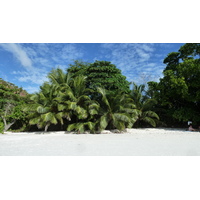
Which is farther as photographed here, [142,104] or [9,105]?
[142,104]

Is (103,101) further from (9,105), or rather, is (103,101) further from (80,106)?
(9,105)

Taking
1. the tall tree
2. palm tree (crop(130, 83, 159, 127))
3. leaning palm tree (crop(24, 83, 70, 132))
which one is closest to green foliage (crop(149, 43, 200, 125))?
palm tree (crop(130, 83, 159, 127))

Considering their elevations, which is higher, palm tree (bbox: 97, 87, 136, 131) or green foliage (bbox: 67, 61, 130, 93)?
green foliage (bbox: 67, 61, 130, 93)

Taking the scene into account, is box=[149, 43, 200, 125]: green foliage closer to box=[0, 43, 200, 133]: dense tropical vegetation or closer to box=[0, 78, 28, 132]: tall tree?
box=[0, 43, 200, 133]: dense tropical vegetation

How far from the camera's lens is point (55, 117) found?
9141mm

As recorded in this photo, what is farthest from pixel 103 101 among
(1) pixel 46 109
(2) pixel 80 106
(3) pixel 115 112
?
(1) pixel 46 109

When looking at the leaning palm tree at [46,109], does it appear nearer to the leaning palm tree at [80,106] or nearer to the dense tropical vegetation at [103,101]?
the dense tropical vegetation at [103,101]

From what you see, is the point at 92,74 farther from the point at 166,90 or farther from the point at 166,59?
the point at 166,59

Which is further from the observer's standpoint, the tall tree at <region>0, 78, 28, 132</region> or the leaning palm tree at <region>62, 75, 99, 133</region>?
the tall tree at <region>0, 78, 28, 132</region>

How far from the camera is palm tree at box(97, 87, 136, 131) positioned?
8820 millimetres

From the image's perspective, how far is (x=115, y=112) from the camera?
9.48 meters

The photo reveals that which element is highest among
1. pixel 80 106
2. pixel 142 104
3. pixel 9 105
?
pixel 142 104

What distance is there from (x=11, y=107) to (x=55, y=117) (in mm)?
5325

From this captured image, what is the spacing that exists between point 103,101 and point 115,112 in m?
1.26
